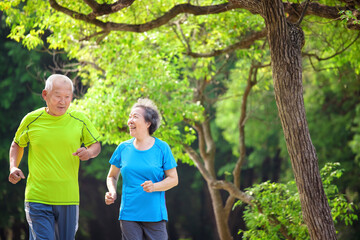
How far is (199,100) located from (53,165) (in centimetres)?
717

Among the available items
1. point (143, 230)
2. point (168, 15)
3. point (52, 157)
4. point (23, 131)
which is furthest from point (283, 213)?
point (23, 131)

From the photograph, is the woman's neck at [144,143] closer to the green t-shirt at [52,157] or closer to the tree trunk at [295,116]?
the green t-shirt at [52,157]

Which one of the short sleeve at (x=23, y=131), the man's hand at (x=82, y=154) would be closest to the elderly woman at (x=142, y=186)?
the man's hand at (x=82, y=154)

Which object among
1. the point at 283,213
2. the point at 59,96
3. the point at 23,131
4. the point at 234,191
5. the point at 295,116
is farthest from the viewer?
the point at 234,191

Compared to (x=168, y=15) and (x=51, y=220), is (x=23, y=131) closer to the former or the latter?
(x=51, y=220)

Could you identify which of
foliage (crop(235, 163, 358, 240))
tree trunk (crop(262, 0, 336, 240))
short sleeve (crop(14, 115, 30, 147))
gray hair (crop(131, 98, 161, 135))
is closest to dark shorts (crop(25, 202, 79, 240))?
short sleeve (crop(14, 115, 30, 147))

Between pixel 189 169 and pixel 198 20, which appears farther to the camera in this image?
pixel 189 169

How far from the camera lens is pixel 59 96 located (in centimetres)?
394

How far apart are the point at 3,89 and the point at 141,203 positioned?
1333 cm

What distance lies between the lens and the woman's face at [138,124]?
13.1 feet

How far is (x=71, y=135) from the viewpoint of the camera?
156 inches

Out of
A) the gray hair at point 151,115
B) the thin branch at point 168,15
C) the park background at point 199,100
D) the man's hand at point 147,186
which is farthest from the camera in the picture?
the park background at point 199,100

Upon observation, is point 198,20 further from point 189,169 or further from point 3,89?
point 189,169

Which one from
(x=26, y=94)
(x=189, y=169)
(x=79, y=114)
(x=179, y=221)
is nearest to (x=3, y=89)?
(x=26, y=94)
